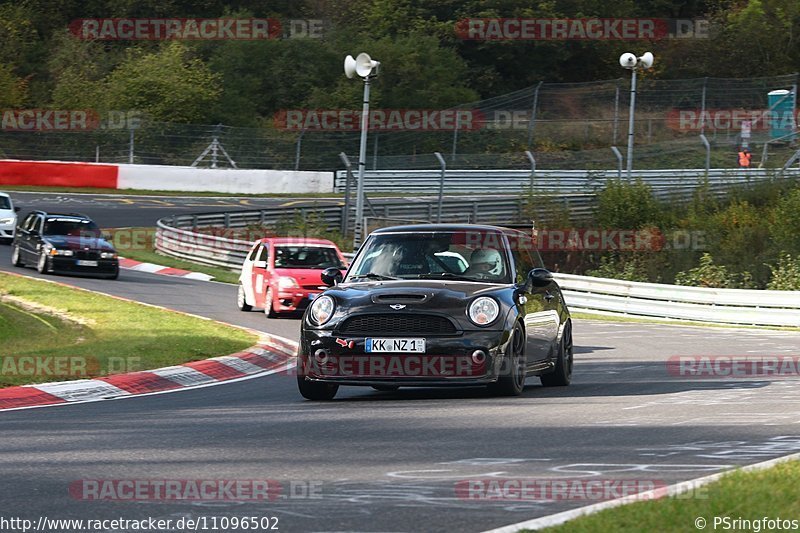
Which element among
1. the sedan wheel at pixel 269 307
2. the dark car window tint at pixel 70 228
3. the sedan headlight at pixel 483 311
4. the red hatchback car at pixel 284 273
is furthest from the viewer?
the dark car window tint at pixel 70 228

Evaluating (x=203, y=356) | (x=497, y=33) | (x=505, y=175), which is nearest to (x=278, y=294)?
(x=203, y=356)

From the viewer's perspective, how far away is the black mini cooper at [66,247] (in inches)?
1188

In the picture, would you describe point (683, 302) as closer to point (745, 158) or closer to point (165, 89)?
point (745, 158)

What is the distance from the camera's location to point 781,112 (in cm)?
5516

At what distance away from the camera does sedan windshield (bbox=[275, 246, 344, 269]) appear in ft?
82.9

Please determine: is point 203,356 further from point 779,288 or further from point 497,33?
point 497,33

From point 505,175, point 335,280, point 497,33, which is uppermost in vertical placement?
point 497,33

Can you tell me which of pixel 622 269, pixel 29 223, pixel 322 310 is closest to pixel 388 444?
pixel 322 310

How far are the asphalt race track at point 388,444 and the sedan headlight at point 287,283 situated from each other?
30.6 ft

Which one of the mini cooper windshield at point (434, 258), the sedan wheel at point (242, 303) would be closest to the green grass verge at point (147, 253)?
the sedan wheel at point (242, 303)

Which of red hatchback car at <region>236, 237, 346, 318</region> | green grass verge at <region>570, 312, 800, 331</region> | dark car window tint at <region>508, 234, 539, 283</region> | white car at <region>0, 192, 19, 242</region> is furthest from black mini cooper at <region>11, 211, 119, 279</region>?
dark car window tint at <region>508, 234, 539, 283</region>

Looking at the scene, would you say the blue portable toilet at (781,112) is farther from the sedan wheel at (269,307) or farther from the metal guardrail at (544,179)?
the sedan wheel at (269,307)

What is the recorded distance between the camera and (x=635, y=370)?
16.3 m

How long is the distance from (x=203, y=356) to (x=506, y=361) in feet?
16.4
